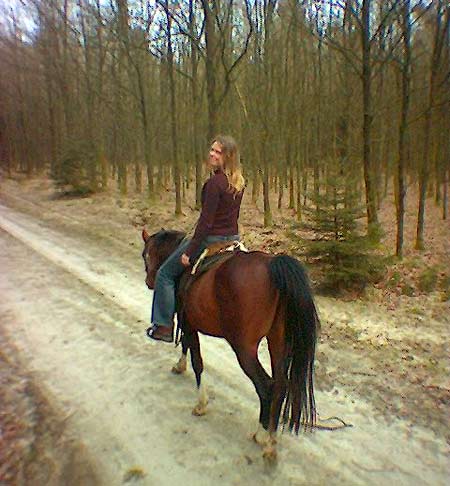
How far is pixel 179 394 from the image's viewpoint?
412cm

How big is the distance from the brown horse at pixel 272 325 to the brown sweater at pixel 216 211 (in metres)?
0.36

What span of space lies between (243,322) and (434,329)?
13.1 feet

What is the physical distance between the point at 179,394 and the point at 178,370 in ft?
1.37

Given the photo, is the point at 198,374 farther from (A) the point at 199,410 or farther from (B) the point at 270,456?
(B) the point at 270,456

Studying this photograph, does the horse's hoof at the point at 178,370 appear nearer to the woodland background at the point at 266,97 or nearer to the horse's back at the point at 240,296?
the horse's back at the point at 240,296

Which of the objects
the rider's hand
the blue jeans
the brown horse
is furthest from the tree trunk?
the rider's hand

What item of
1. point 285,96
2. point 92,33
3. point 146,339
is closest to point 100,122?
point 92,33

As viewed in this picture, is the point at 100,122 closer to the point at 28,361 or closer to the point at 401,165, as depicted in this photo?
the point at 401,165

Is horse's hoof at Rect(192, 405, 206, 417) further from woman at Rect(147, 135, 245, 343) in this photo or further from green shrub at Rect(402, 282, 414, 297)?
green shrub at Rect(402, 282, 414, 297)

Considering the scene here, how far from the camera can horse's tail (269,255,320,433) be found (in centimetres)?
318

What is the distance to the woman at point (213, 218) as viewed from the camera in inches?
139

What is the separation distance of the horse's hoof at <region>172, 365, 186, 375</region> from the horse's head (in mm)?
996

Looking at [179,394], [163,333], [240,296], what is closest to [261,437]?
[179,394]

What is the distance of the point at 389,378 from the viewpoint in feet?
14.8
